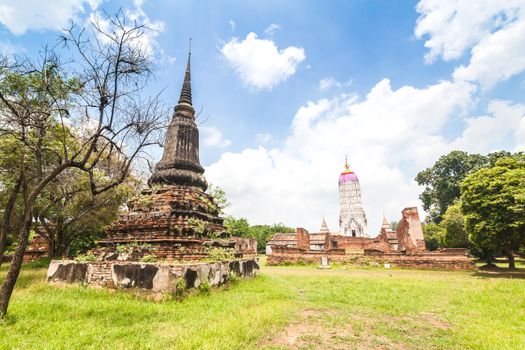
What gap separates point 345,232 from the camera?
182ft

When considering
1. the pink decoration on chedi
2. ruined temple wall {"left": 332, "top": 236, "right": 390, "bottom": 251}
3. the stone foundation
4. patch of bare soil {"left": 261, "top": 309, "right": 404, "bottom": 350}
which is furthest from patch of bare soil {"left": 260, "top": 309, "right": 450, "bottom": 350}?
the pink decoration on chedi

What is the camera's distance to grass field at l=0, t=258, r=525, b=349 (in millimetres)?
3570

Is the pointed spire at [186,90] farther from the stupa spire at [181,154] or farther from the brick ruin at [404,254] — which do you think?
the brick ruin at [404,254]

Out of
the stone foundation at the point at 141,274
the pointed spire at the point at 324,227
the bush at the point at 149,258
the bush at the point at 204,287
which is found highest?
the pointed spire at the point at 324,227

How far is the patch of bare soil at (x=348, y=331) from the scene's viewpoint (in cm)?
367

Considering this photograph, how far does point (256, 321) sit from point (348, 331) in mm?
1427

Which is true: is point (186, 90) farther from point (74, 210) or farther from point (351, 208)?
point (351, 208)

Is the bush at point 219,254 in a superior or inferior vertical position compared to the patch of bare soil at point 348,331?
superior

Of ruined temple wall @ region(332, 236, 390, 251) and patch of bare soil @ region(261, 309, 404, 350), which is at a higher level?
ruined temple wall @ region(332, 236, 390, 251)

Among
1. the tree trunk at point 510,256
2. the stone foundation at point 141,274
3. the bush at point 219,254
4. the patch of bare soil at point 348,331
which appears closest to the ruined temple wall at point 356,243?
the tree trunk at point 510,256

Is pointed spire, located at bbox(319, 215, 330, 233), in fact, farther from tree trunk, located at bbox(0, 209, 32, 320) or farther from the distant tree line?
tree trunk, located at bbox(0, 209, 32, 320)

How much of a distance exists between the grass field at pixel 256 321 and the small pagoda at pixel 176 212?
1.59 meters

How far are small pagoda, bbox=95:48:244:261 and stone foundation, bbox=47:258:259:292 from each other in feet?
2.71

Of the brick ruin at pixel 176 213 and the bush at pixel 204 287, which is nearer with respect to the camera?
the bush at pixel 204 287
